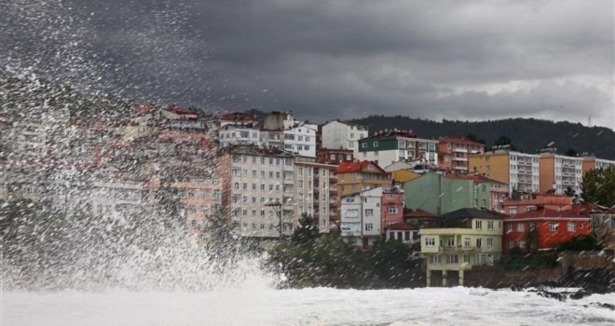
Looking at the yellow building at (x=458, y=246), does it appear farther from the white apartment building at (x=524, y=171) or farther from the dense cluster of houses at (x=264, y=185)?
the white apartment building at (x=524, y=171)

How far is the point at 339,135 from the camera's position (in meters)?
72.1

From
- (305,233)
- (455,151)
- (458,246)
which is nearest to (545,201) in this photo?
(458,246)

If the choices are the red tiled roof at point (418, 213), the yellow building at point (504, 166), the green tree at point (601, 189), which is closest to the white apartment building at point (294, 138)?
the red tiled roof at point (418, 213)

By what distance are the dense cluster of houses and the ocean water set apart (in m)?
6.50

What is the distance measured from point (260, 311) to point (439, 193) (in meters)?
33.0

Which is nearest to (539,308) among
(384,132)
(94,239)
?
(94,239)

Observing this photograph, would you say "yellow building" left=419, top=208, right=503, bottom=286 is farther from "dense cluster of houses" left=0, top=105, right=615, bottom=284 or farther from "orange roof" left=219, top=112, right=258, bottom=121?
"orange roof" left=219, top=112, right=258, bottom=121

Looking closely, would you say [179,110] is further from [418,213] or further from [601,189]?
[601,189]

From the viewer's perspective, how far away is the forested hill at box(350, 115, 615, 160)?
365ft

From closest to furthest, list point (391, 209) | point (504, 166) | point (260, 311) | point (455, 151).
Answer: point (260, 311), point (391, 209), point (504, 166), point (455, 151)

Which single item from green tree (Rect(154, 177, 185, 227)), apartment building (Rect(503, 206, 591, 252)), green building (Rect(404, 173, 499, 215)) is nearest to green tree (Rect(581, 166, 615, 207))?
green building (Rect(404, 173, 499, 215))

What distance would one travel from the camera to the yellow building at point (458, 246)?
3728 cm

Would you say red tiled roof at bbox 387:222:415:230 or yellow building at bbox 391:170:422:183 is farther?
yellow building at bbox 391:170:422:183

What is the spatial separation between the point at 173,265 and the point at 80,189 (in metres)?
3.81
